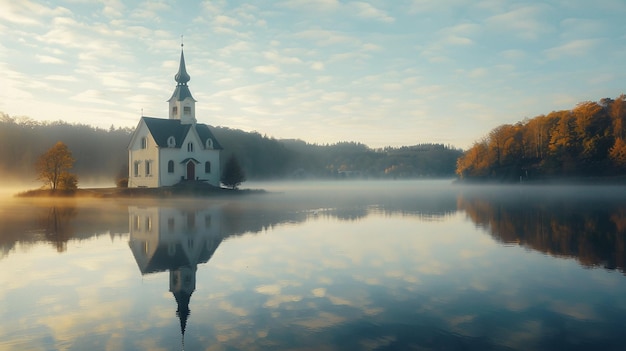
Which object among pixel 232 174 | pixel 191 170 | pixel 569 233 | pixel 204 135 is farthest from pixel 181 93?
pixel 569 233

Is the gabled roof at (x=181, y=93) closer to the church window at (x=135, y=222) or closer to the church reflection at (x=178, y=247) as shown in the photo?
the church window at (x=135, y=222)

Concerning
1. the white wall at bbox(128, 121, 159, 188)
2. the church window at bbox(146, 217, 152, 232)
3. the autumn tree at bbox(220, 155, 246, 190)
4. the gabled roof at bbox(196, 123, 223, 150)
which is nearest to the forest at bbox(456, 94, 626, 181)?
the autumn tree at bbox(220, 155, 246, 190)

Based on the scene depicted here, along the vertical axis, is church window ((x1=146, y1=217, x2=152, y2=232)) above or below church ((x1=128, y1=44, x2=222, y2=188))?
below

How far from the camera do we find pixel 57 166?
6178 centimetres

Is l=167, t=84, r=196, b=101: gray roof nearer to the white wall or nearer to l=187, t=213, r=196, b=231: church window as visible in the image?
the white wall

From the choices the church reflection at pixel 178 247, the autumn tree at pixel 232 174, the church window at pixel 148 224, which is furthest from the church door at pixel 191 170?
the church window at pixel 148 224

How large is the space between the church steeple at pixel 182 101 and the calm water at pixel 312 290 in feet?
154

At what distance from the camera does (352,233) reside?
73.3 feet

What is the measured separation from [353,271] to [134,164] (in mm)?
58434

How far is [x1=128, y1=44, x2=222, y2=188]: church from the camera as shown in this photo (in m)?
61.7

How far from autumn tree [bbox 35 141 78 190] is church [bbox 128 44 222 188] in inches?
309

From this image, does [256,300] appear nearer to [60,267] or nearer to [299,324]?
[299,324]

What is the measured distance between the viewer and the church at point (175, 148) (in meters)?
61.7

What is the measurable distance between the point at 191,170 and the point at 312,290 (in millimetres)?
55329
